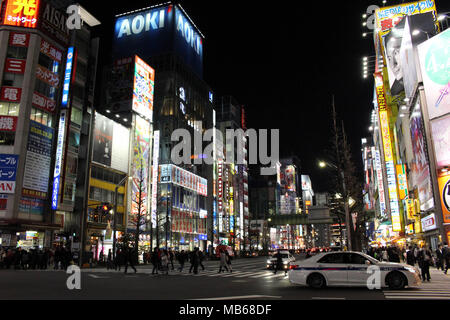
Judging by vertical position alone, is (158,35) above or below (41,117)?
above

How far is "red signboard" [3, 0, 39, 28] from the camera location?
35.8 m

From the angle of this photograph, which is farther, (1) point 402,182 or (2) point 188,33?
(2) point 188,33

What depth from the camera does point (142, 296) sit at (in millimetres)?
11180

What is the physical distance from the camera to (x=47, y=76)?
3712 cm

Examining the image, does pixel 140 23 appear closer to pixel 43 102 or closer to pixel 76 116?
pixel 76 116

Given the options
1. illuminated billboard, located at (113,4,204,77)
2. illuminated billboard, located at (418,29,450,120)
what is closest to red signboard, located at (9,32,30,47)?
illuminated billboard, located at (418,29,450,120)

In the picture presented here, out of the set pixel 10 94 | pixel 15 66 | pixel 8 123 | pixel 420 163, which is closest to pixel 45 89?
pixel 15 66

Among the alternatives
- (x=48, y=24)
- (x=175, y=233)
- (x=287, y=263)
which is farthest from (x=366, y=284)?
(x=175, y=233)

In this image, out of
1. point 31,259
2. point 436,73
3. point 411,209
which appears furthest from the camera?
point 411,209

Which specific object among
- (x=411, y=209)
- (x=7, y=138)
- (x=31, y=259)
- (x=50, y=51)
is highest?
(x=50, y=51)

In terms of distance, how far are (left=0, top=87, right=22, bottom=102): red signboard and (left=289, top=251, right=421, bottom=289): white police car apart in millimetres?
31800

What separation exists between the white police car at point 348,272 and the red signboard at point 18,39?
3488 centimetres

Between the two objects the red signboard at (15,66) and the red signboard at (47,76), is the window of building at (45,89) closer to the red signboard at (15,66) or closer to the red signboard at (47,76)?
the red signboard at (47,76)

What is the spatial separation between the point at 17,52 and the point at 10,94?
4.66 meters
